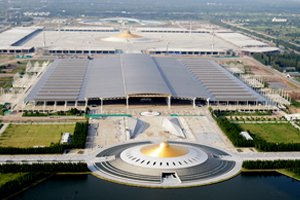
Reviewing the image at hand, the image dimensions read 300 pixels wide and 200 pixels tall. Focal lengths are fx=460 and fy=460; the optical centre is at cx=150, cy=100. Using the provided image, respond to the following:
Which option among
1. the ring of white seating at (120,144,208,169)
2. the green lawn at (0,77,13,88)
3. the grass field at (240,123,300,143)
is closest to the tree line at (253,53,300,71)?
the grass field at (240,123,300,143)

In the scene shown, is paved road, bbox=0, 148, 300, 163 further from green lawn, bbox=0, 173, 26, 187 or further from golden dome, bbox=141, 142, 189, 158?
golden dome, bbox=141, 142, 189, 158

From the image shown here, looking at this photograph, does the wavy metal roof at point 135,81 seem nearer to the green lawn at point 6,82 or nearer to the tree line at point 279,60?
the green lawn at point 6,82

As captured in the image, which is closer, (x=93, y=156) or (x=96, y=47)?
(x=93, y=156)

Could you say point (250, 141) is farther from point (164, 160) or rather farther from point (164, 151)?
point (164, 160)

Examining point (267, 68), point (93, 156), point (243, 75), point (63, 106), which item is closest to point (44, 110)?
point (63, 106)

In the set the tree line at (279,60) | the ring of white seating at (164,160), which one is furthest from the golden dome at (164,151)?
the tree line at (279,60)

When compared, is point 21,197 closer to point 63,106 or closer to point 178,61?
point 63,106

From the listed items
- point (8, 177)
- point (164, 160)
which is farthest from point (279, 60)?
point (8, 177)
